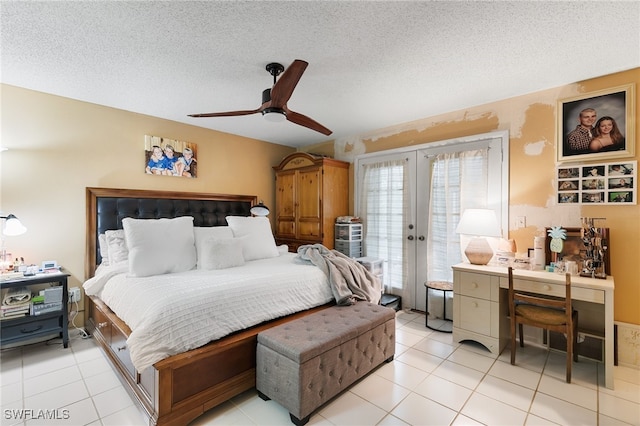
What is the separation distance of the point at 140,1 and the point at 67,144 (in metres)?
2.18

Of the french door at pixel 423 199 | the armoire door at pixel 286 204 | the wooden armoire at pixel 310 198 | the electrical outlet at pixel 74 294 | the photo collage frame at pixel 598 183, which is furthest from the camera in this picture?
the armoire door at pixel 286 204

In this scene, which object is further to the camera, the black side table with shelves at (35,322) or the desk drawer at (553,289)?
the black side table with shelves at (35,322)

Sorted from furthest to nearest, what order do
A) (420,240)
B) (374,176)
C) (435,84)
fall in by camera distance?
(374,176)
(420,240)
(435,84)

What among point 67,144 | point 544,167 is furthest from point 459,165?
point 67,144

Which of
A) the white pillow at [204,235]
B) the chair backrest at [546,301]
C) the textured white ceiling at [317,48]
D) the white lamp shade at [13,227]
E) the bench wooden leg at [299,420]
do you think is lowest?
the bench wooden leg at [299,420]

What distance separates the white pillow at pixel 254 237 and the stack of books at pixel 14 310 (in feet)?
6.25

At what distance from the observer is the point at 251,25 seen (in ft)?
6.12

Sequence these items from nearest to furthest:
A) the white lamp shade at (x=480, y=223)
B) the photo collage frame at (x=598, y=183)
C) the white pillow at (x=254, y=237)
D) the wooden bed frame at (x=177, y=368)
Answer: the wooden bed frame at (x=177, y=368) < the photo collage frame at (x=598, y=183) < the white lamp shade at (x=480, y=223) < the white pillow at (x=254, y=237)

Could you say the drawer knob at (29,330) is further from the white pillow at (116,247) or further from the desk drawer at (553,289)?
the desk drawer at (553,289)

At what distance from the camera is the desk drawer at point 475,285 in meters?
2.70

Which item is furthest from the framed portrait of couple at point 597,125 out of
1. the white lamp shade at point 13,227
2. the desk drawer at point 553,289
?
the white lamp shade at point 13,227

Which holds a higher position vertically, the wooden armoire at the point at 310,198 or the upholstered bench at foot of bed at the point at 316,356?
the wooden armoire at the point at 310,198

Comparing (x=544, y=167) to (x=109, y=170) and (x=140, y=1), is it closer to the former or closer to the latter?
(x=140, y=1)

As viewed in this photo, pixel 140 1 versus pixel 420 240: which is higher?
pixel 140 1
